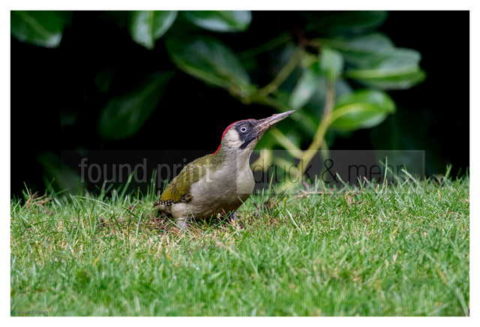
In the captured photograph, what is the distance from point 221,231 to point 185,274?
3.42ft

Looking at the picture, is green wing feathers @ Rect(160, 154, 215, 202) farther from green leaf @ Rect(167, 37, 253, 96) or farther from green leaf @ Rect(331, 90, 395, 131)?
green leaf @ Rect(331, 90, 395, 131)

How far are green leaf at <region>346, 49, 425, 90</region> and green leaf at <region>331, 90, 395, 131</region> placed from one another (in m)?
0.11

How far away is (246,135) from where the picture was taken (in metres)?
5.49

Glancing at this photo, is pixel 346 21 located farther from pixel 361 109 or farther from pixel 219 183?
pixel 219 183

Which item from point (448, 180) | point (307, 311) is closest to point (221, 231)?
point (307, 311)

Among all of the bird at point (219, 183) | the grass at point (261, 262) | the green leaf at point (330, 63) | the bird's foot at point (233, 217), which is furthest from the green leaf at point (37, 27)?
the green leaf at point (330, 63)

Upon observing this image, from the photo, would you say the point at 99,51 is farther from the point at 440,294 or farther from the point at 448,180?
the point at 440,294

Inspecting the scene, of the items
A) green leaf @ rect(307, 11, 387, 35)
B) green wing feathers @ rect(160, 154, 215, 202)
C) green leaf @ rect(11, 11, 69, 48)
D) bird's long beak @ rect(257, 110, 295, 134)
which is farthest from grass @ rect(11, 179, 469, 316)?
green leaf @ rect(307, 11, 387, 35)

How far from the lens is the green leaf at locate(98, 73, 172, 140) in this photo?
6664 mm

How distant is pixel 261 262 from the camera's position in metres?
4.17

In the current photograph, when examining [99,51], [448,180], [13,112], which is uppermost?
[99,51]

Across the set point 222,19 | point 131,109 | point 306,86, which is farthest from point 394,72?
point 131,109

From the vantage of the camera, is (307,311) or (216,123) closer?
(307,311)

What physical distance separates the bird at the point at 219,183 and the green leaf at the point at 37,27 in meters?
1.51
